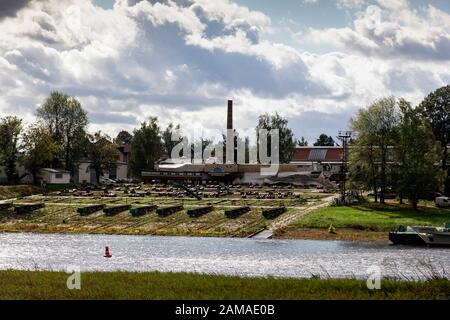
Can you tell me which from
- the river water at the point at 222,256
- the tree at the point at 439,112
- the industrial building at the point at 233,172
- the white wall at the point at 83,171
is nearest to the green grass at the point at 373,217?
the river water at the point at 222,256

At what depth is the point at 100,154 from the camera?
15588cm

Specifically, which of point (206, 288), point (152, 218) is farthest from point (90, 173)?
point (206, 288)

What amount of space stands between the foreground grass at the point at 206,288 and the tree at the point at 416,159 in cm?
6663

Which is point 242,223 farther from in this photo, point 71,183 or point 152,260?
point 71,183

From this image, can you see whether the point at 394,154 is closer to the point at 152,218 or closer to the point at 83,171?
the point at 152,218

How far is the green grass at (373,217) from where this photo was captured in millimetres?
84125

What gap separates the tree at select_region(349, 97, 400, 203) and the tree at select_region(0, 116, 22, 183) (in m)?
66.9

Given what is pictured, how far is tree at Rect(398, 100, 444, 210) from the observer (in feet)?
313

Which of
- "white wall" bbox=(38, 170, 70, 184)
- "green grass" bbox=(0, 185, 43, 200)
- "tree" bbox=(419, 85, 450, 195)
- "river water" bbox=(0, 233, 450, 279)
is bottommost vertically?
"river water" bbox=(0, 233, 450, 279)

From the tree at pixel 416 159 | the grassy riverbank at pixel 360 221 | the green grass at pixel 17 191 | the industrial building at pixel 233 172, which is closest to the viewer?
the grassy riverbank at pixel 360 221

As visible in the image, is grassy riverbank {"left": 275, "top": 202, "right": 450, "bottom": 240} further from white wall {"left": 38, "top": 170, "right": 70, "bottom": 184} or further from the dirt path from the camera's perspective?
white wall {"left": 38, "top": 170, "right": 70, "bottom": 184}

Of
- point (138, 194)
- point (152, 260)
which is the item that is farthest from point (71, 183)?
point (152, 260)

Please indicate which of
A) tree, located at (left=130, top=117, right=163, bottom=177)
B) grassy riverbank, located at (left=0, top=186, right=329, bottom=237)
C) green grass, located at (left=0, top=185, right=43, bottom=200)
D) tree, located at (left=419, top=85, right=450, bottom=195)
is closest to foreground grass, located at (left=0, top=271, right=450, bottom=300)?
grassy riverbank, located at (left=0, top=186, right=329, bottom=237)

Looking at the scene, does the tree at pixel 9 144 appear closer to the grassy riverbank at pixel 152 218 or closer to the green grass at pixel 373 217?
the grassy riverbank at pixel 152 218
